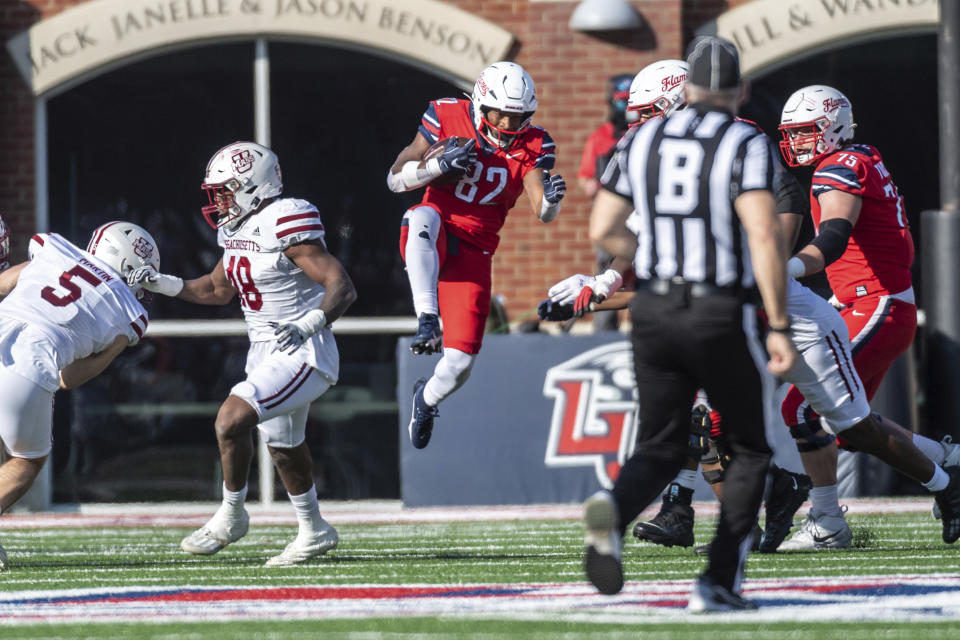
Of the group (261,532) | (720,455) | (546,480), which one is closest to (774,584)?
(720,455)

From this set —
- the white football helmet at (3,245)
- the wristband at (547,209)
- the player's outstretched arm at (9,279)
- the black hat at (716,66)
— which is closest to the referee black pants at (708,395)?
the black hat at (716,66)

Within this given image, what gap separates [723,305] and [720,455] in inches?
88.4

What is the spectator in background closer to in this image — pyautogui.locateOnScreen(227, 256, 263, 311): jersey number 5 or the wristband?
the wristband

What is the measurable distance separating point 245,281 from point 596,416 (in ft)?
13.3

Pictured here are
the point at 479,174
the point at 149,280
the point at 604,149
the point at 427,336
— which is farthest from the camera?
the point at 604,149

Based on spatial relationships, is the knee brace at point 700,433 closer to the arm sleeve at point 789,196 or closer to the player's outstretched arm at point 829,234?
the player's outstretched arm at point 829,234

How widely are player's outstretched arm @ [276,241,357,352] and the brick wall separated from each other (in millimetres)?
4973

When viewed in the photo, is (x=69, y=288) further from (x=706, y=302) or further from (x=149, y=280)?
(x=706, y=302)

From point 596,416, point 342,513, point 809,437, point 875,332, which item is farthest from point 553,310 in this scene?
point 342,513

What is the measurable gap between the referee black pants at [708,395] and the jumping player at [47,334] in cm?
282

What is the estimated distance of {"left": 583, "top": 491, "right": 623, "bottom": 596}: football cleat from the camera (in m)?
4.98

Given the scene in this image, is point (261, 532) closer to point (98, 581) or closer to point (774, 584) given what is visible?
point (98, 581)

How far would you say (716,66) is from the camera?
510 centimetres

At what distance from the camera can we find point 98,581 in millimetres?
6520
